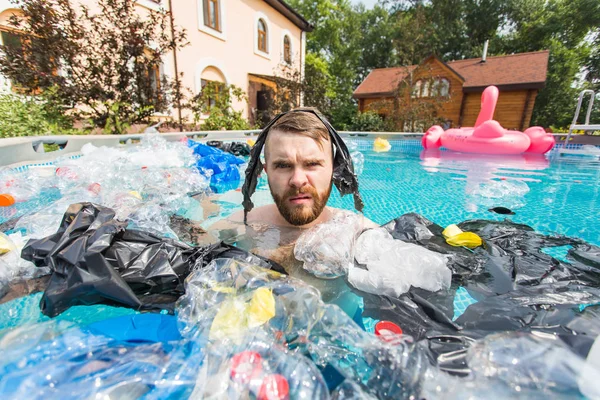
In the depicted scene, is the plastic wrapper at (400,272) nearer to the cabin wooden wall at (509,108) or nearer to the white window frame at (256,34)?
the white window frame at (256,34)

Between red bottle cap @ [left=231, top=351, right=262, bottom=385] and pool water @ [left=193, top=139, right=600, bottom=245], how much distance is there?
2.49m

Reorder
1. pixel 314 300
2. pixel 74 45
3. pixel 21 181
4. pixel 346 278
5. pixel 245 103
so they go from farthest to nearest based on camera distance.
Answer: pixel 245 103, pixel 74 45, pixel 21 181, pixel 346 278, pixel 314 300

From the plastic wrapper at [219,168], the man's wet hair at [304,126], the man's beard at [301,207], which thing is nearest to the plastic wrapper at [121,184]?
the plastic wrapper at [219,168]

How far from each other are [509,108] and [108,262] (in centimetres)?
2244

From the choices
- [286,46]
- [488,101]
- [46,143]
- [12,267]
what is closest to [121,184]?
[46,143]

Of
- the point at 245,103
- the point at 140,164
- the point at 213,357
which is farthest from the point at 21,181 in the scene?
the point at 245,103

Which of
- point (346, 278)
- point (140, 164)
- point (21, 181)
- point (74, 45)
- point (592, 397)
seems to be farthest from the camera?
point (74, 45)

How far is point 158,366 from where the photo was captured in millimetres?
1016

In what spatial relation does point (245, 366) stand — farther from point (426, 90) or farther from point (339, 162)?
point (426, 90)

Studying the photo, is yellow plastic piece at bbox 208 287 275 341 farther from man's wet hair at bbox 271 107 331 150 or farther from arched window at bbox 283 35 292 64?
arched window at bbox 283 35 292 64

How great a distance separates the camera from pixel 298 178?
2002 mm

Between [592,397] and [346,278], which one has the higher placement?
[592,397]

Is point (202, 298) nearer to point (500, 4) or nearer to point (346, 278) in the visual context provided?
point (346, 278)

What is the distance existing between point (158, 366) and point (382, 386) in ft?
2.44
